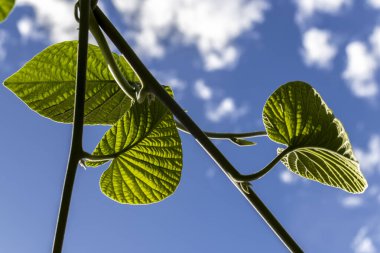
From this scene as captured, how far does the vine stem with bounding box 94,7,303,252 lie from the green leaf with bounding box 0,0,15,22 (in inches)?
4.3

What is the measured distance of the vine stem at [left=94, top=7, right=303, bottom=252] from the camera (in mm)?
363

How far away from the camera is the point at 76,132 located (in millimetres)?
352

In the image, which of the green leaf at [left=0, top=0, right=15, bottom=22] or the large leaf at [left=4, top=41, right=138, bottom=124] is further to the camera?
the large leaf at [left=4, top=41, right=138, bottom=124]

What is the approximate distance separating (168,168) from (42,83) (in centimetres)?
16

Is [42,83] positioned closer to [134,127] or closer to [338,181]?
[134,127]

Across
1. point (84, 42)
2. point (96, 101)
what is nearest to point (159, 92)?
point (84, 42)

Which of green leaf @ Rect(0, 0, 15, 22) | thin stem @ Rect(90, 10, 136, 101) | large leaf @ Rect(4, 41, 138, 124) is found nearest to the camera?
green leaf @ Rect(0, 0, 15, 22)

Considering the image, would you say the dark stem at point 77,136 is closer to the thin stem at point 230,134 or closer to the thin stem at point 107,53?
the thin stem at point 107,53

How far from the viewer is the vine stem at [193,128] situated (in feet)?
1.19

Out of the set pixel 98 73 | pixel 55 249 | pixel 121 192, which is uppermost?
pixel 98 73

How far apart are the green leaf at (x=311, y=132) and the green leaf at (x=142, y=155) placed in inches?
3.1

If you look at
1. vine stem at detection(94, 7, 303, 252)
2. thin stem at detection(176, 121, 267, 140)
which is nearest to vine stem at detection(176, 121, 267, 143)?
thin stem at detection(176, 121, 267, 140)

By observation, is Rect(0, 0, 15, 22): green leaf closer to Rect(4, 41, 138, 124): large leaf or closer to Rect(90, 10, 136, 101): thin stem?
Rect(90, 10, 136, 101): thin stem

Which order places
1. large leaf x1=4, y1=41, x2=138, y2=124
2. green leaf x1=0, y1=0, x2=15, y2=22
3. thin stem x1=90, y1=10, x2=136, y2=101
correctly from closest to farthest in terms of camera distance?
green leaf x1=0, y1=0, x2=15, y2=22 < thin stem x1=90, y1=10, x2=136, y2=101 < large leaf x1=4, y1=41, x2=138, y2=124
